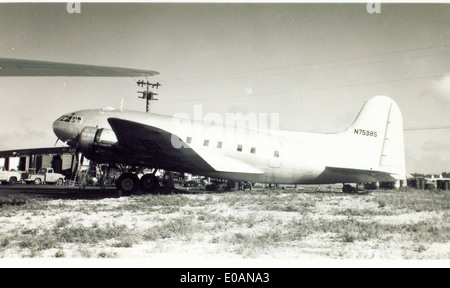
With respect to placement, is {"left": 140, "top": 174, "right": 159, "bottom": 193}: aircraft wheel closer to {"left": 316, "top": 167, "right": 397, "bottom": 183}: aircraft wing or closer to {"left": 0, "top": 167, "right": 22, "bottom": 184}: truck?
{"left": 316, "top": 167, "right": 397, "bottom": 183}: aircraft wing

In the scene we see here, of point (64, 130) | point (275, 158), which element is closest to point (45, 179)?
point (64, 130)

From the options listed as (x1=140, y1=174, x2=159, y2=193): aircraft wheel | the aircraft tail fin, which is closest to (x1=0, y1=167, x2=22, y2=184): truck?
(x1=140, y1=174, x2=159, y2=193): aircraft wheel

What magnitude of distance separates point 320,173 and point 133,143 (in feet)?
21.4

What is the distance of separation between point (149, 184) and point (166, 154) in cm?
140

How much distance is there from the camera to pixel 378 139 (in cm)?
1123

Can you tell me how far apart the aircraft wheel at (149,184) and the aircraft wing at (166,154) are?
22.9 inches

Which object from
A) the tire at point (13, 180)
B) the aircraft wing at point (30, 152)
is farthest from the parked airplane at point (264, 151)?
the aircraft wing at point (30, 152)

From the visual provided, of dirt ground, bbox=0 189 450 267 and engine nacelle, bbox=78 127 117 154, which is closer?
dirt ground, bbox=0 189 450 267

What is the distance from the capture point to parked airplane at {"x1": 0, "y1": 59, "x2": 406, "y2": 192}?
1089cm

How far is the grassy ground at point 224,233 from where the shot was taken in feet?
13.1

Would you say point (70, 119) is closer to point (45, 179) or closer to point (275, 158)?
point (275, 158)

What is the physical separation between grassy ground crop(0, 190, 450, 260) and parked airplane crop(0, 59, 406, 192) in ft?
11.0
